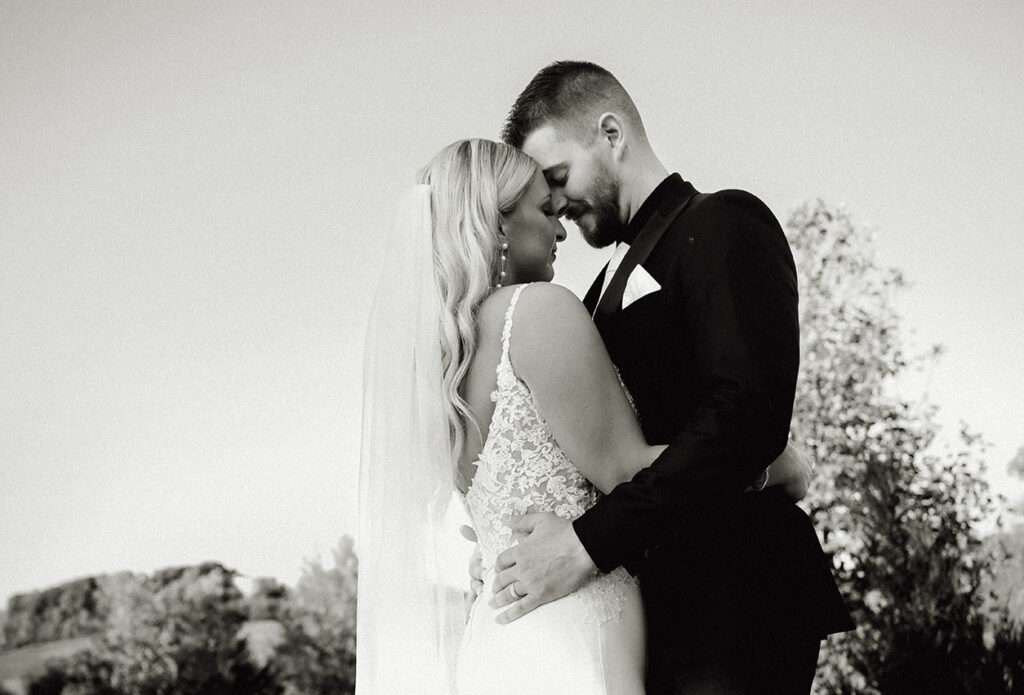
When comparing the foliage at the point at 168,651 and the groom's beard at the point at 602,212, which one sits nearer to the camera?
the groom's beard at the point at 602,212

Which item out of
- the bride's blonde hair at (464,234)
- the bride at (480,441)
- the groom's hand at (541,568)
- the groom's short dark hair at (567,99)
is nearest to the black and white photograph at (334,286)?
the groom's short dark hair at (567,99)

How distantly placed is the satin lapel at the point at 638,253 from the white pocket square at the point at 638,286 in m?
0.02

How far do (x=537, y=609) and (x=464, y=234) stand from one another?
2.67ft

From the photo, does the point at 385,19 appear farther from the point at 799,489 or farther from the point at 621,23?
the point at 799,489

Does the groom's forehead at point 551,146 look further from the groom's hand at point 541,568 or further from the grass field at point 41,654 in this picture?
the grass field at point 41,654

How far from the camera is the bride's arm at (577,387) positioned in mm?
2129

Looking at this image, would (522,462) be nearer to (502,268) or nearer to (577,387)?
(577,387)

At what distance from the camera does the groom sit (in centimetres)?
208

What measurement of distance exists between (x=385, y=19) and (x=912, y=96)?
13.3ft

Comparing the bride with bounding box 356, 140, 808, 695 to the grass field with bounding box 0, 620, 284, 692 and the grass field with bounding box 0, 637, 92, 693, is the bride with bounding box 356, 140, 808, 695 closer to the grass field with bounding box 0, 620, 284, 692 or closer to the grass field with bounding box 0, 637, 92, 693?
the grass field with bounding box 0, 620, 284, 692

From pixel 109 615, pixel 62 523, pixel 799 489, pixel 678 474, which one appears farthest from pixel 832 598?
pixel 62 523

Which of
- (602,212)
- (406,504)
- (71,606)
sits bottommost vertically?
(406,504)

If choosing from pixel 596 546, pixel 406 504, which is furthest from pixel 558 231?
pixel 596 546

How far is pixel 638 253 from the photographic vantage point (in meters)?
2.47
